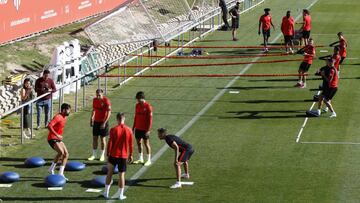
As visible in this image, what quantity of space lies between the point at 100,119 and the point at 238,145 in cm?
380

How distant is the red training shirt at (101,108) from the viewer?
22.7 m

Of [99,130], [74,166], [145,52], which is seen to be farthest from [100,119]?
[145,52]

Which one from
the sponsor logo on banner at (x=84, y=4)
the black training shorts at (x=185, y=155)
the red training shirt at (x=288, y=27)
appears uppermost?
the sponsor logo on banner at (x=84, y=4)

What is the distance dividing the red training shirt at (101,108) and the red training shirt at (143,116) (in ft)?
3.08

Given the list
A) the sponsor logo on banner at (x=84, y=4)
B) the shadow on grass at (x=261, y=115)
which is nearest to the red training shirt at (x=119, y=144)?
the shadow on grass at (x=261, y=115)

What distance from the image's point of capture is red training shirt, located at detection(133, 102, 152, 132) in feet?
72.2

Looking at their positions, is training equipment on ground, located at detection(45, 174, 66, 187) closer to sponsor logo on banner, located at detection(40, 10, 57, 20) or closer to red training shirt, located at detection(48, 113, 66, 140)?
red training shirt, located at detection(48, 113, 66, 140)

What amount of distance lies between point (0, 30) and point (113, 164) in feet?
63.7

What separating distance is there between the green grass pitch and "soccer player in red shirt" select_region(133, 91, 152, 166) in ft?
1.59

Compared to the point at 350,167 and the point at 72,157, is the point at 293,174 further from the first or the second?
the point at 72,157

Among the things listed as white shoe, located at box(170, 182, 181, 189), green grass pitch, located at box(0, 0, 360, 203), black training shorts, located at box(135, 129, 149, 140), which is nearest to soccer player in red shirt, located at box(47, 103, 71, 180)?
green grass pitch, located at box(0, 0, 360, 203)

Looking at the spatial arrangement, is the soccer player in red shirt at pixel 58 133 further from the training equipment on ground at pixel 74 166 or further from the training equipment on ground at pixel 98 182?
the training equipment on ground at pixel 98 182

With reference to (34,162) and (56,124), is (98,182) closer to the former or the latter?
(56,124)

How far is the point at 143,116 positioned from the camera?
870 inches
